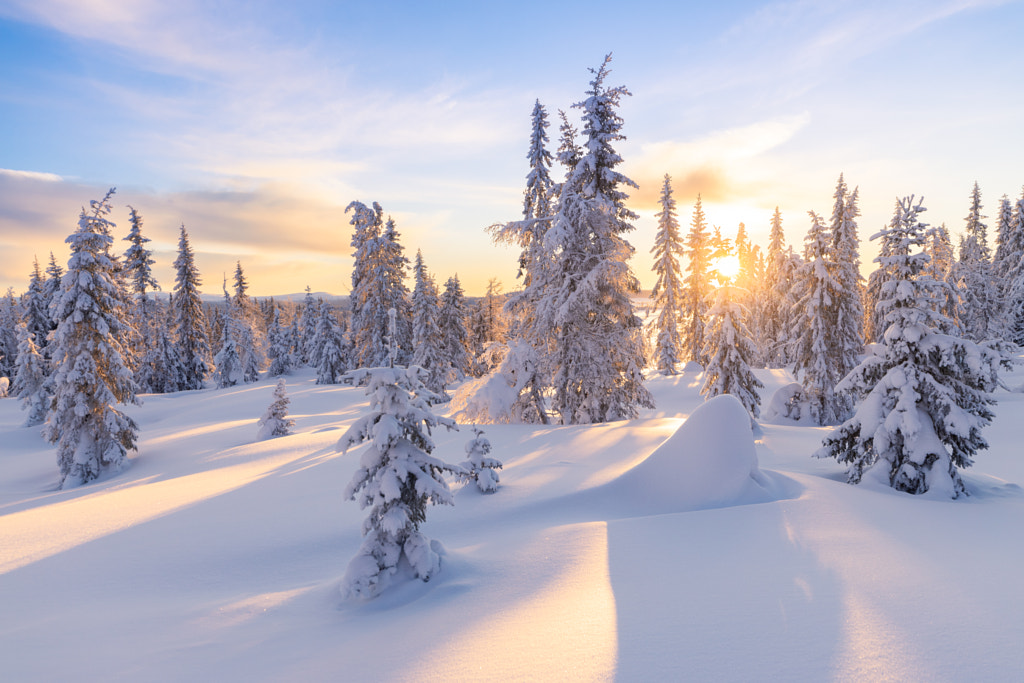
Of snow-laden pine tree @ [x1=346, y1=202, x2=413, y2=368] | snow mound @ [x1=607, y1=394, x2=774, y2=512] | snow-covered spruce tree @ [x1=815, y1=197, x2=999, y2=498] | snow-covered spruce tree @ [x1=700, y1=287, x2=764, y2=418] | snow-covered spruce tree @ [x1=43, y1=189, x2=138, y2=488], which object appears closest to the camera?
snow mound @ [x1=607, y1=394, x2=774, y2=512]

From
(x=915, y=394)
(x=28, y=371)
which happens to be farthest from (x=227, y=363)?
(x=915, y=394)

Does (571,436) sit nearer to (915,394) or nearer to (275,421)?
(915,394)

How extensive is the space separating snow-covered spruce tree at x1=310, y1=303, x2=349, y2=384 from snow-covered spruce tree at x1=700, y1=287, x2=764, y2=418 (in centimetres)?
3629

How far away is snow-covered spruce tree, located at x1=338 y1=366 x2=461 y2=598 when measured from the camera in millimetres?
5391

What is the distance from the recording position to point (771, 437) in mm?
15906

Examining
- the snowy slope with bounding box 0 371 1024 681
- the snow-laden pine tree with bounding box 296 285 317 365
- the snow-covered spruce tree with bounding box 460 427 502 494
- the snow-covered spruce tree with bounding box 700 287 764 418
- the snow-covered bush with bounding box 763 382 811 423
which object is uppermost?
the snow-laden pine tree with bounding box 296 285 317 365

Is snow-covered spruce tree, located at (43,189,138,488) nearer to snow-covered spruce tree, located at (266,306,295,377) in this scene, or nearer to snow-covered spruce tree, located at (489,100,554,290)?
snow-covered spruce tree, located at (489,100,554,290)

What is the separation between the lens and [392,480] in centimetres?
535

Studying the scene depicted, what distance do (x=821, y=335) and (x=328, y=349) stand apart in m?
40.7

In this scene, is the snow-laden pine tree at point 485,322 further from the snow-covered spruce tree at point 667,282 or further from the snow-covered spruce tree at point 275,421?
the snow-covered spruce tree at point 275,421

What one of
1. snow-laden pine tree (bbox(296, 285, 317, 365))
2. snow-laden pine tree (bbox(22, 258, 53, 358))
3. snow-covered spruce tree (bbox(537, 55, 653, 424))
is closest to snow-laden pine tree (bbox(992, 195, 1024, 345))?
snow-covered spruce tree (bbox(537, 55, 653, 424))

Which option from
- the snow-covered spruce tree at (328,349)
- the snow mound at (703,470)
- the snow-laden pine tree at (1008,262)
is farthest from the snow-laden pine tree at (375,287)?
the snow-laden pine tree at (1008,262)

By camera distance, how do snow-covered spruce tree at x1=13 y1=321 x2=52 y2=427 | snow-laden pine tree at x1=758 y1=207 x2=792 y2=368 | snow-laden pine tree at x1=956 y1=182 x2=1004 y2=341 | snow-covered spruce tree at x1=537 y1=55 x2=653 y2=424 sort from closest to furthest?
snow-covered spruce tree at x1=537 y1=55 x2=653 y2=424
snow-covered spruce tree at x1=13 y1=321 x2=52 y2=427
snow-laden pine tree at x1=956 y1=182 x2=1004 y2=341
snow-laden pine tree at x1=758 y1=207 x2=792 y2=368

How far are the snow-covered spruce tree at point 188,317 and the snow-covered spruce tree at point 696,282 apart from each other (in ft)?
142
